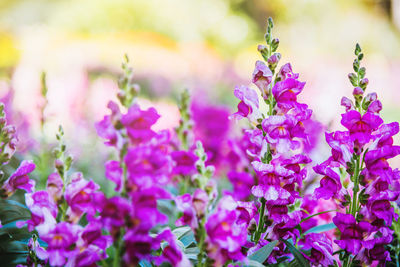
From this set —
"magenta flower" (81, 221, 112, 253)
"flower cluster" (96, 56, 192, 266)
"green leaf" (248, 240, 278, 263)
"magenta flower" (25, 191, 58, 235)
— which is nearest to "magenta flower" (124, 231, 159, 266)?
"flower cluster" (96, 56, 192, 266)

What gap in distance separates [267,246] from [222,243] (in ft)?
0.97

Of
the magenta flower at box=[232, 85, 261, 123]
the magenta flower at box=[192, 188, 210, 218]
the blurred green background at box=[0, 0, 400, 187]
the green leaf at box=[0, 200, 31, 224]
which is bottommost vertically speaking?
the green leaf at box=[0, 200, 31, 224]

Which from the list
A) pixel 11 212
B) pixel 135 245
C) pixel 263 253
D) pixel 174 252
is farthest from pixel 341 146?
pixel 11 212

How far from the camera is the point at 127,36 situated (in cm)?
1455

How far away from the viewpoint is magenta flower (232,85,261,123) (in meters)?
1.62

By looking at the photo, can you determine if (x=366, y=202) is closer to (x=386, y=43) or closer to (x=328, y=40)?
(x=328, y=40)

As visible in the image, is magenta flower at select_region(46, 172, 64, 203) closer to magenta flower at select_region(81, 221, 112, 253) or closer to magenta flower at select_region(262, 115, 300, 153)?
magenta flower at select_region(81, 221, 112, 253)

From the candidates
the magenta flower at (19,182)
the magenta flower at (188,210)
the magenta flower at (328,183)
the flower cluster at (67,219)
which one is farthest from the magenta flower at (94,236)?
the magenta flower at (328,183)

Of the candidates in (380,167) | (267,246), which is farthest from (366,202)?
A: (267,246)

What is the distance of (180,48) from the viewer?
14836 mm

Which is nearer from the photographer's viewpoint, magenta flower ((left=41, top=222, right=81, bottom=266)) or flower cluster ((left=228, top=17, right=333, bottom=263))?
magenta flower ((left=41, top=222, right=81, bottom=266))

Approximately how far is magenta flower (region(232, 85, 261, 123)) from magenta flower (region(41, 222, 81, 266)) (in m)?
0.70

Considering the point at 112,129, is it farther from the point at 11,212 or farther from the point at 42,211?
the point at 11,212

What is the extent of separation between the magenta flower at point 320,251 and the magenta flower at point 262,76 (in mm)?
557
